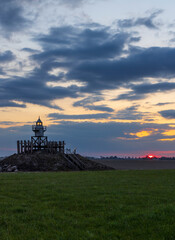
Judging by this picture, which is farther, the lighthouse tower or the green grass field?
the lighthouse tower

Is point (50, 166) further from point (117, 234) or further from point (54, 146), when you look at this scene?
point (117, 234)

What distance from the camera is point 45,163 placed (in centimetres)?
5200

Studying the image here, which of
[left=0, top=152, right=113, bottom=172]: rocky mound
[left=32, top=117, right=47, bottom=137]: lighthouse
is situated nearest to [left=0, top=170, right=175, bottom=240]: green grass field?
[left=0, top=152, right=113, bottom=172]: rocky mound

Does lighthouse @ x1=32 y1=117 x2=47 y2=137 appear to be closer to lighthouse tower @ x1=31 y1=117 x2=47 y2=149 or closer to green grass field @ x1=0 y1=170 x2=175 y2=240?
lighthouse tower @ x1=31 y1=117 x2=47 y2=149

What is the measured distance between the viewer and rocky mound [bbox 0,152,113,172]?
50781mm

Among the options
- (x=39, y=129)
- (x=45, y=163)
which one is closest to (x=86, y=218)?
(x=45, y=163)

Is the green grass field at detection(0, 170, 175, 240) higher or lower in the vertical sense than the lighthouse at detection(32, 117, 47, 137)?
lower

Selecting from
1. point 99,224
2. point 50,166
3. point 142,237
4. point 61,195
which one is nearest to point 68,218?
point 99,224

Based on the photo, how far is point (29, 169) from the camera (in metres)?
50.4

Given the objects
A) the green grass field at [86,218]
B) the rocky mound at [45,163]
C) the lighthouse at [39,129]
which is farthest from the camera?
the lighthouse at [39,129]

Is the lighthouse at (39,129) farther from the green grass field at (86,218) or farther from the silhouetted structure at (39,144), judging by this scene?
the green grass field at (86,218)

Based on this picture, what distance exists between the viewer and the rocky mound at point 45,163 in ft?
167

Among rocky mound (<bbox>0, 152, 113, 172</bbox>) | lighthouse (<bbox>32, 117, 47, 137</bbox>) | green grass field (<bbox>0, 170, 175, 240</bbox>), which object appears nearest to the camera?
green grass field (<bbox>0, 170, 175, 240</bbox>)

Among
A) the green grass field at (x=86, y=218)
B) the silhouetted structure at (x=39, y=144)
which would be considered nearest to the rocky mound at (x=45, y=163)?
the silhouetted structure at (x=39, y=144)
